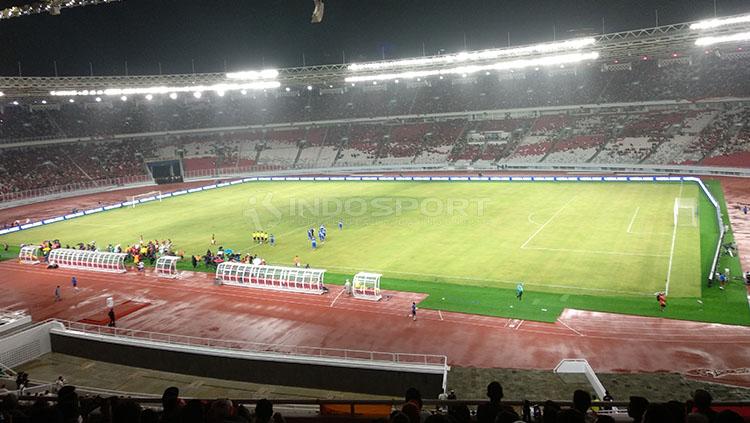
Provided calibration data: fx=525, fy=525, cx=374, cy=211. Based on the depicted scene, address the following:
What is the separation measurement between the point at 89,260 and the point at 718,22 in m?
67.7

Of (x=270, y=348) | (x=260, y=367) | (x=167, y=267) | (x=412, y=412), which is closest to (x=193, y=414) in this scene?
(x=412, y=412)

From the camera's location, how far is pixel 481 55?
3041 inches

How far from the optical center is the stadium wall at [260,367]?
1969 centimetres

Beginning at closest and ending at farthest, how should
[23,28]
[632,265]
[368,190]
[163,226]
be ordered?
1. [632,265]
2. [163,226]
3. [23,28]
4. [368,190]

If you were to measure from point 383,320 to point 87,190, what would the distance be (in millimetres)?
71052

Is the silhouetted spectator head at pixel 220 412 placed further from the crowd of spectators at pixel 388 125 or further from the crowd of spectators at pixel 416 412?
the crowd of spectators at pixel 388 125

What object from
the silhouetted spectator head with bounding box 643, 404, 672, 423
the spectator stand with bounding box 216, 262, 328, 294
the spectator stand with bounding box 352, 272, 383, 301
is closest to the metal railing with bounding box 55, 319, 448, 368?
the spectator stand with bounding box 352, 272, 383, 301

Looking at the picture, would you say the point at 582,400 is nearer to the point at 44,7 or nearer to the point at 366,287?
the point at 366,287

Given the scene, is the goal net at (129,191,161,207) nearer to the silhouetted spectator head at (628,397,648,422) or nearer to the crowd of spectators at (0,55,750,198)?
the crowd of spectators at (0,55,750,198)

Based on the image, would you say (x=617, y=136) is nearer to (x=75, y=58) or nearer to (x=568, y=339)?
(x=568, y=339)

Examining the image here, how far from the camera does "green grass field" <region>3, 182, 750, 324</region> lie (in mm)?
27500

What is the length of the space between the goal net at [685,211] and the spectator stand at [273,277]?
94.8 ft

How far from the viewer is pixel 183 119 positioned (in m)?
106

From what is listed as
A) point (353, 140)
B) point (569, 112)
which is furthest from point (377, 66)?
point (569, 112)
